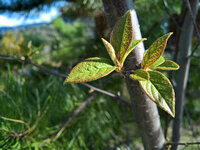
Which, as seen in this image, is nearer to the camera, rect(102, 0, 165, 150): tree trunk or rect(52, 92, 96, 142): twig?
rect(102, 0, 165, 150): tree trunk

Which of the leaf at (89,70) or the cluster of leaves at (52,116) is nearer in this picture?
the leaf at (89,70)

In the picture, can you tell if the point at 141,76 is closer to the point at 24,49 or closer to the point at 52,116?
the point at 24,49

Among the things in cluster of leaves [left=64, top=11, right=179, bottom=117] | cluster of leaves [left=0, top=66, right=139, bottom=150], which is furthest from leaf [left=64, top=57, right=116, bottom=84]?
cluster of leaves [left=0, top=66, right=139, bottom=150]

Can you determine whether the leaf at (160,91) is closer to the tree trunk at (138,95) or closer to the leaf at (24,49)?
the tree trunk at (138,95)

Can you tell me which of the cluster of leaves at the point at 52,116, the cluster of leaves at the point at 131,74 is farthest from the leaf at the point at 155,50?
the cluster of leaves at the point at 52,116

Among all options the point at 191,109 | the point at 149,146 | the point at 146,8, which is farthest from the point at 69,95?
the point at 191,109

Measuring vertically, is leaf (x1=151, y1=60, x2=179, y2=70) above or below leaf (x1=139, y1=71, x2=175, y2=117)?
above

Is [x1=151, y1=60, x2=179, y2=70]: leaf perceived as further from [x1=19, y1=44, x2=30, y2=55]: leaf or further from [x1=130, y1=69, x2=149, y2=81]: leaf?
[x1=19, y1=44, x2=30, y2=55]: leaf
